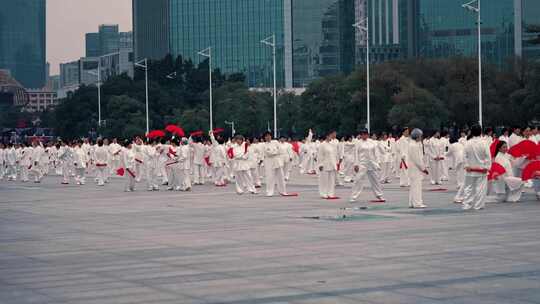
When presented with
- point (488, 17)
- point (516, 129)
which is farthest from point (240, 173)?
point (488, 17)

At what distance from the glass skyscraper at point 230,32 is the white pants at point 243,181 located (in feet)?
398

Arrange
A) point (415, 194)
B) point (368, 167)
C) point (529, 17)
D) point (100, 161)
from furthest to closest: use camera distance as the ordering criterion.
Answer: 1. point (529, 17)
2. point (100, 161)
3. point (368, 167)
4. point (415, 194)

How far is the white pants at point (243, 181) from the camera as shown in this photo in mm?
31016

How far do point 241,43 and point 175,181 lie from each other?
408 feet

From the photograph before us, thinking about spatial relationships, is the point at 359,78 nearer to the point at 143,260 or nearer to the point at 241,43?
the point at 143,260

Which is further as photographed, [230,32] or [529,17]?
[230,32]

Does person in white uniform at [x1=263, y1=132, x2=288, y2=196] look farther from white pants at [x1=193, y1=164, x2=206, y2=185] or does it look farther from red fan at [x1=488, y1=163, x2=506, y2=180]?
white pants at [x1=193, y1=164, x2=206, y2=185]

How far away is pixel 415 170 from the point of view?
23.4 meters

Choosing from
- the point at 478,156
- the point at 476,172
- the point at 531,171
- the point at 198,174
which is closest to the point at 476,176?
the point at 476,172

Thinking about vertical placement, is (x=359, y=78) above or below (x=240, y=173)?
above

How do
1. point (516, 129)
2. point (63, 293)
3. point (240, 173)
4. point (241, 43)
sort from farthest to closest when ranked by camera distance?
point (241, 43) < point (240, 173) < point (516, 129) < point (63, 293)

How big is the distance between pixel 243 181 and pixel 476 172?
1055 centimetres

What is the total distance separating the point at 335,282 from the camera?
38.7 ft

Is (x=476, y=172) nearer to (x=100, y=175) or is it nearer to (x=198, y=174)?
(x=198, y=174)
